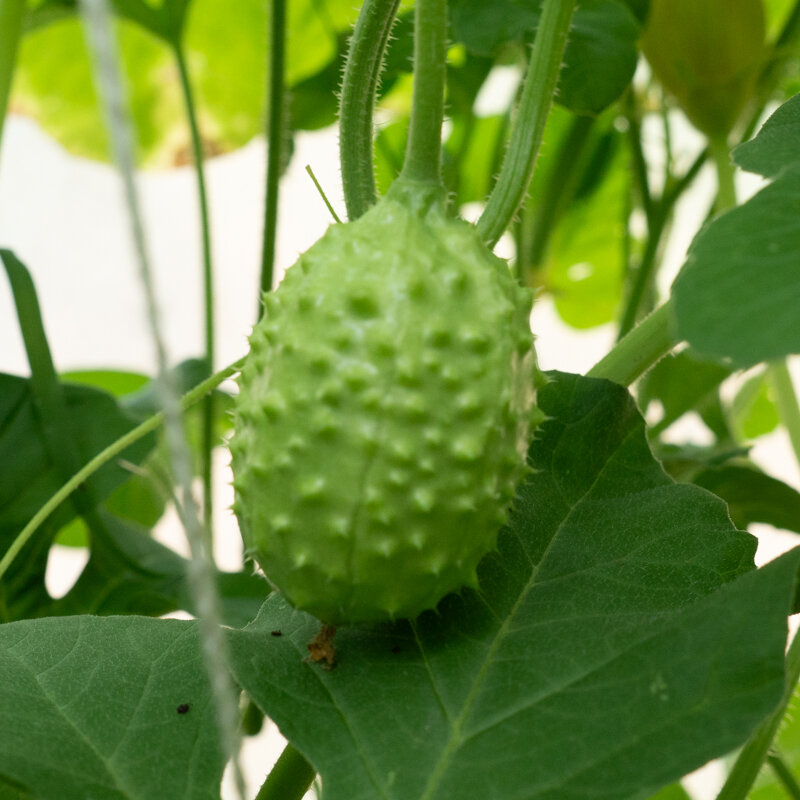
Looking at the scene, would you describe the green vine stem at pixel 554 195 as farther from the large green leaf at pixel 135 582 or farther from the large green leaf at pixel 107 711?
the large green leaf at pixel 107 711

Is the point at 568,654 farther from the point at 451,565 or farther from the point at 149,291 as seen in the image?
the point at 149,291

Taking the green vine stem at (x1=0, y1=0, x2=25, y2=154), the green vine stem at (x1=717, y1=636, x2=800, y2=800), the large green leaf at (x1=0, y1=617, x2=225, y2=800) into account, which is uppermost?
the green vine stem at (x1=0, y1=0, x2=25, y2=154)

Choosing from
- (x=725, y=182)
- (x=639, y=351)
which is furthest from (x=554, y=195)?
(x=639, y=351)

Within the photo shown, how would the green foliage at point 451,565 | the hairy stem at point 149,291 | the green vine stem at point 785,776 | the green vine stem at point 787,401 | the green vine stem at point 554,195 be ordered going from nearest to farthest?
the hairy stem at point 149,291
the green foliage at point 451,565
the green vine stem at point 785,776
the green vine stem at point 787,401
the green vine stem at point 554,195

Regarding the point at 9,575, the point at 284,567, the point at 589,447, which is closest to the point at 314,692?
the point at 284,567

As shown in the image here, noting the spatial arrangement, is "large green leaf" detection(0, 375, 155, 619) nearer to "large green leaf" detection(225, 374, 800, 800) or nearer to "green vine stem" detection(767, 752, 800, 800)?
"large green leaf" detection(225, 374, 800, 800)

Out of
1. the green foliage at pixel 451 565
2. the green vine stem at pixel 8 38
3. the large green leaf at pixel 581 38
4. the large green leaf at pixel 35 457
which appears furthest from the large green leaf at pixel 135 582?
the large green leaf at pixel 581 38

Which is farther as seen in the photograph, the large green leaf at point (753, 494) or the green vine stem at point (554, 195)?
the green vine stem at point (554, 195)

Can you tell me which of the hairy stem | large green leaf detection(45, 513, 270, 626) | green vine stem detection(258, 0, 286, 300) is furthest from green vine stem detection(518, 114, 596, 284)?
the hairy stem
